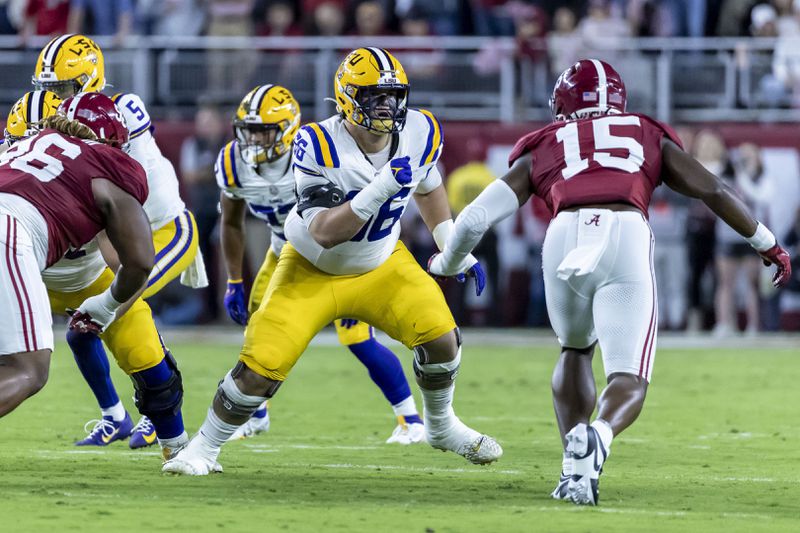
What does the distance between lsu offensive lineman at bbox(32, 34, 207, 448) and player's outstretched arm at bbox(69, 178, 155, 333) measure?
714 mm

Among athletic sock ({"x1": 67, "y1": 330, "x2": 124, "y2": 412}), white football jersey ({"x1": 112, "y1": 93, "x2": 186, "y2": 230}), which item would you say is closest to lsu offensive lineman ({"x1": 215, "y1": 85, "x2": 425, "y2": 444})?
white football jersey ({"x1": 112, "y1": 93, "x2": 186, "y2": 230})

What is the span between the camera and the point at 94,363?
725cm

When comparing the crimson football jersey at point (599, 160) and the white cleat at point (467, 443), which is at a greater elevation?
the crimson football jersey at point (599, 160)

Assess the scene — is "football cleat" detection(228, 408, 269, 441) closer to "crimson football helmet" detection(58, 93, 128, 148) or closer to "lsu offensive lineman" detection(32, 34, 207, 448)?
"lsu offensive lineman" detection(32, 34, 207, 448)

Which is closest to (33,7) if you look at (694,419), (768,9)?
(768,9)

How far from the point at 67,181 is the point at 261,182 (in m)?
2.32

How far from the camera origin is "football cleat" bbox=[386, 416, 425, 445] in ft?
25.0

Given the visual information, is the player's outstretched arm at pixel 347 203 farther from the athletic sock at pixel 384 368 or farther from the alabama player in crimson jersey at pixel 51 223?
the athletic sock at pixel 384 368

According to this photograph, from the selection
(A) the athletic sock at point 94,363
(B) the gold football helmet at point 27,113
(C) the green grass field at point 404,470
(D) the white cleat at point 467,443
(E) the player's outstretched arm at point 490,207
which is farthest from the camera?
(A) the athletic sock at point 94,363

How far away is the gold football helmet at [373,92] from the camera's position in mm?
6141

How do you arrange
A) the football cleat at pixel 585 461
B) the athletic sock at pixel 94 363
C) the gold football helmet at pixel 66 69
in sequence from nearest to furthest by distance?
the football cleat at pixel 585 461
the athletic sock at pixel 94 363
the gold football helmet at pixel 66 69

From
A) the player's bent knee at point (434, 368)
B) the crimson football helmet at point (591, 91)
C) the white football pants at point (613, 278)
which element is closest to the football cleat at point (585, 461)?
the white football pants at point (613, 278)

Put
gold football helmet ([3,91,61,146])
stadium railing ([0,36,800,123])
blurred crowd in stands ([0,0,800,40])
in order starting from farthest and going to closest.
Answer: blurred crowd in stands ([0,0,800,40])
stadium railing ([0,36,800,123])
gold football helmet ([3,91,61,146])

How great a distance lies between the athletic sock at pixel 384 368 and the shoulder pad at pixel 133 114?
64.6 inches
